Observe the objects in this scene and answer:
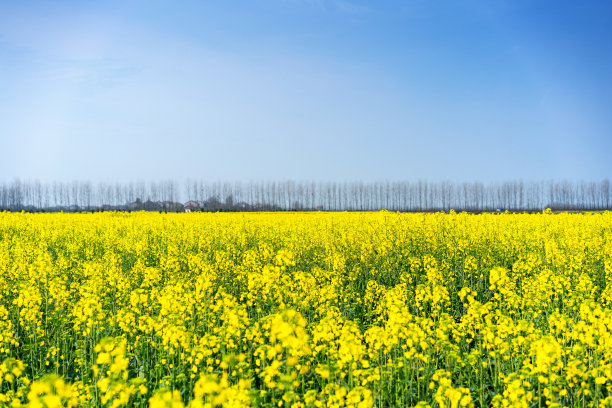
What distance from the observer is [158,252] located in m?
14.5

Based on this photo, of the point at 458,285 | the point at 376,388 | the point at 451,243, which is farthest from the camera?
the point at 451,243

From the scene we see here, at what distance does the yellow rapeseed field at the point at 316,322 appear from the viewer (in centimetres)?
386

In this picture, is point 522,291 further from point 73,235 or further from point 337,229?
point 73,235

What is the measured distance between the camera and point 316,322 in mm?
6578

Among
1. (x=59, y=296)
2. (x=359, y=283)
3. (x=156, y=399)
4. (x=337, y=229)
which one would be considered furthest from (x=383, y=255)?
(x=156, y=399)

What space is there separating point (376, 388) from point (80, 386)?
3.40 meters

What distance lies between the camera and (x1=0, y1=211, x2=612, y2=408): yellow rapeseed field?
12.7 feet

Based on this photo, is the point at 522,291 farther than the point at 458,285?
No

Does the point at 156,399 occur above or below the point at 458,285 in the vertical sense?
above

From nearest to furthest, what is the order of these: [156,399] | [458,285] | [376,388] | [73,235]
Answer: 1. [156,399]
2. [376,388]
3. [458,285]
4. [73,235]

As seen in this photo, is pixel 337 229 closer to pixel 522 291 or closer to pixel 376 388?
pixel 522 291

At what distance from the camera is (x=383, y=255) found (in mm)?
12336

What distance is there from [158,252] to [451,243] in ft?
33.4

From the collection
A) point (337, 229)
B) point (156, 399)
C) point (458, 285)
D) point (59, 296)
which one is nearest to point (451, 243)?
point (458, 285)
